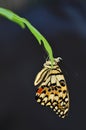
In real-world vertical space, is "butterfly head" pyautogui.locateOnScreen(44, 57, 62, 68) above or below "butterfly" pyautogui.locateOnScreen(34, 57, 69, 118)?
above

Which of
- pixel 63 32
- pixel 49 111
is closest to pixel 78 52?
pixel 63 32

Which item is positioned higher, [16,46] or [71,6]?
[71,6]

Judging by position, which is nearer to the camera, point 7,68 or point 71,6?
point 7,68

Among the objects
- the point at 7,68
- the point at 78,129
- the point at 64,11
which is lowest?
the point at 78,129

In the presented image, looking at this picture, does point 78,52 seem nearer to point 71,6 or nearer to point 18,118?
point 71,6

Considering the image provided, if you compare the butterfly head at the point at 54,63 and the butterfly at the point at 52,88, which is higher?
the butterfly head at the point at 54,63
